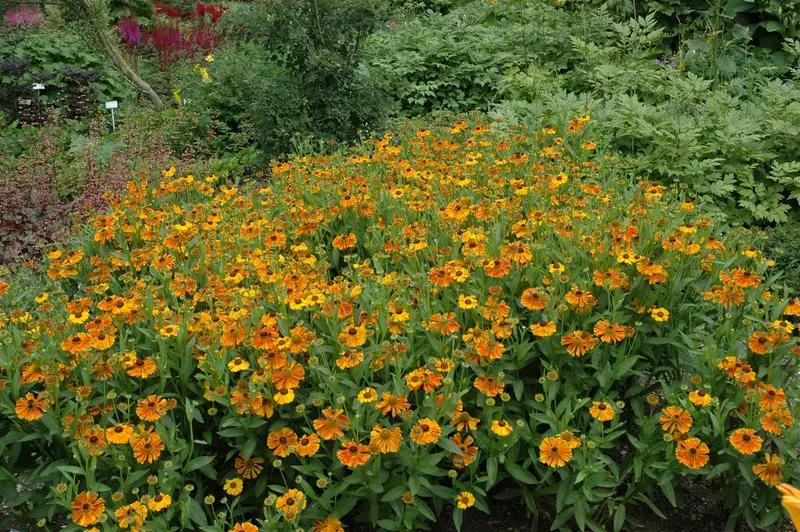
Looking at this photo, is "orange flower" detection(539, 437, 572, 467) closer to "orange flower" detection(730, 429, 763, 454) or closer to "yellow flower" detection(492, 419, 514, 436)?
"yellow flower" detection(492, 419, 514, 436)

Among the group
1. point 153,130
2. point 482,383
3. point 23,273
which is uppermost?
point 482,383

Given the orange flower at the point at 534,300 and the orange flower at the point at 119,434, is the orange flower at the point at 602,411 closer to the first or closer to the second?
the orange flower at the point at 534,300

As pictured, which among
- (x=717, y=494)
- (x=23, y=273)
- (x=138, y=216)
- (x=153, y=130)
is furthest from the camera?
(x=153, y=130)

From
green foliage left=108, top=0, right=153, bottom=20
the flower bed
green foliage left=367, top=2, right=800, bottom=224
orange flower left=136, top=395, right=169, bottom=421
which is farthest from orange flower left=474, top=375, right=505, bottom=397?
green foliage left=108, top=0, right=153, bottom=20

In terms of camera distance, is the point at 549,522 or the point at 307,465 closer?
the point at 307,465

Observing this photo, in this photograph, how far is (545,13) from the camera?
260 inches

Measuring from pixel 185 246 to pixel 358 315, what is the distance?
892 mm

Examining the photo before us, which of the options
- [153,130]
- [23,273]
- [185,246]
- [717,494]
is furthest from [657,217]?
[153,130]

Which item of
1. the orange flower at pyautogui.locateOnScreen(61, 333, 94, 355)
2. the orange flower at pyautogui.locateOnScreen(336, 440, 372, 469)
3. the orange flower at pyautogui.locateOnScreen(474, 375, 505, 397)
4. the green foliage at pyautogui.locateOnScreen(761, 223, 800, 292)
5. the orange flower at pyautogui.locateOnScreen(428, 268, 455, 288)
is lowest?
the green foliage at pyautogui.locateOnScreen(761, 223, 800, 292)

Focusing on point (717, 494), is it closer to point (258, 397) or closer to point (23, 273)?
point (258, 397)

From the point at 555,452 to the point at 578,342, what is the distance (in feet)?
1.09

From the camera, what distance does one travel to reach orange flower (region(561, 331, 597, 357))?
2076mm

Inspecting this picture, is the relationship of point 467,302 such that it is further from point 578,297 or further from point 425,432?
point 425,432

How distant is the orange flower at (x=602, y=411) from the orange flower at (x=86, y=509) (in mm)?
1210
